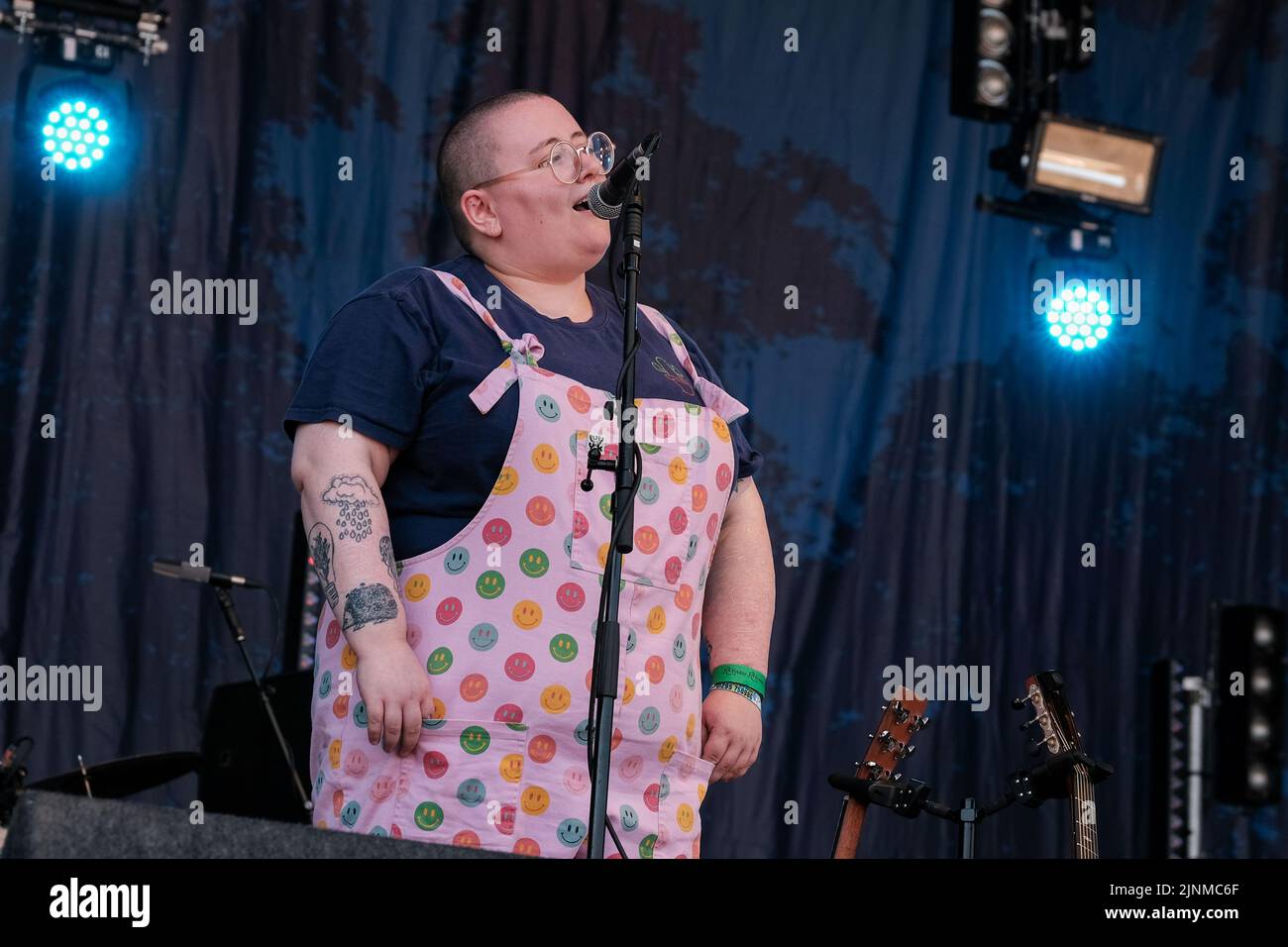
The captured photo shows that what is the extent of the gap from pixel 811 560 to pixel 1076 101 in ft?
6.03

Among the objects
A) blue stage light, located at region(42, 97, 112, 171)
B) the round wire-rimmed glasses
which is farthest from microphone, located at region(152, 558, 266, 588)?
the round wire-rimmed glasses

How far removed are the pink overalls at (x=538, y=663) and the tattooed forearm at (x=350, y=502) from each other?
0.31ft

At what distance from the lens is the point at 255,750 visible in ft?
12.2

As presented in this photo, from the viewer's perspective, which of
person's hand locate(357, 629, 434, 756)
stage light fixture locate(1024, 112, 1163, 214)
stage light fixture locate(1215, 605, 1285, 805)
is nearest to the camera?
person's hand locate(357, 629, 434, 756)

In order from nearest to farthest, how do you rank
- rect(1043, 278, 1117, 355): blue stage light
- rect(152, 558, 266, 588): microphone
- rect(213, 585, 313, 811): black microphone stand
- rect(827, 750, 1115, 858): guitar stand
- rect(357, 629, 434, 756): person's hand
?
rect(357, 629, 434, 756): person's hand → rect(827, 750, 1115, 858): guitar stand → rect(213, 585, 313, 811): black microphone stand → rect(152, 558, 266, 588): microphone → rect(1043, 278, 1117, 355): blue stage light

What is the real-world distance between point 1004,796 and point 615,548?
55.0 inches

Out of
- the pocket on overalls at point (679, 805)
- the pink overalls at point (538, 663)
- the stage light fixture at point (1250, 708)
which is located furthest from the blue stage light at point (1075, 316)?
the pocket on overalls at point (679, 805)

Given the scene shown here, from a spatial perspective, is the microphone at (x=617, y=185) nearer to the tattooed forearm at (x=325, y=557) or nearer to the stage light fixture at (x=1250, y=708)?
the tattooed forearm at (x=325, y=557)

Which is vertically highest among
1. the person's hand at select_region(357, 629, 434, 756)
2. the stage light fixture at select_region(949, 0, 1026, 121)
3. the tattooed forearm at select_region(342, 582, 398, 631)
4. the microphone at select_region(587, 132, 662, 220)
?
the stage light fixture at select_region(949, 0, 1026, 121)

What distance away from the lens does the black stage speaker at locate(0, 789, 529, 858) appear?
1123 mm

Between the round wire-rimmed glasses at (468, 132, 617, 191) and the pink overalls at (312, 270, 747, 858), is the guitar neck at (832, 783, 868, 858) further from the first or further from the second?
the round wire-rimmed glasses at (468, 132, 617, 191)

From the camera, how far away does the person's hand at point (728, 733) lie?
2246mm

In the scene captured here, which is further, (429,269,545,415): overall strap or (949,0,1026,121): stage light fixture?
(949,0,1026,121): stage light fixture

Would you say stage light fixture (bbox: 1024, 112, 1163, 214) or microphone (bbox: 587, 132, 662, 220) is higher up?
stage light fixture (bbox: 1024, 112, 1163, 214)
